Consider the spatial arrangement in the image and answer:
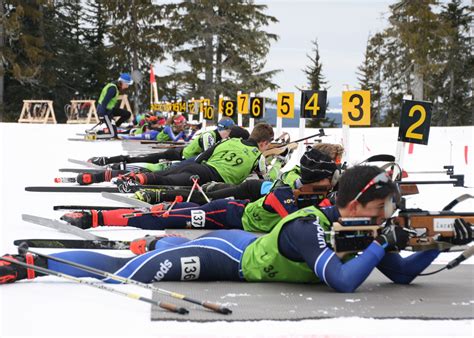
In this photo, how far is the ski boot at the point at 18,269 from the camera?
156 inches

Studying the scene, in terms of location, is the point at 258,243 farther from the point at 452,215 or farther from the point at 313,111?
the point at 313,111

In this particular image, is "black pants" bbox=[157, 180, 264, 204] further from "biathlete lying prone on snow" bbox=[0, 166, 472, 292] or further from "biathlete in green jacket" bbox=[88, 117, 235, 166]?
"biathlete lying prone on snow" bbox=[0, 166, 472, 292]

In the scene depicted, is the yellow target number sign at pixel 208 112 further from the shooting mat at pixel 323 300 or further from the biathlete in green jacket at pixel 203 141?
the shooting mat at pixel 323 300

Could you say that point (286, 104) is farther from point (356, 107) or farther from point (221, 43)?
point (221, 43)

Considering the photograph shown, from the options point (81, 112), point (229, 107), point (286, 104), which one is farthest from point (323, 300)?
point (81, 112)

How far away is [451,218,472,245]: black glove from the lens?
12.3 feet

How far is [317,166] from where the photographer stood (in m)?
5.13

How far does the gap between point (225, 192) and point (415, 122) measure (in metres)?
2.08

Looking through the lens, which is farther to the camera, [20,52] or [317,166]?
[20,52]

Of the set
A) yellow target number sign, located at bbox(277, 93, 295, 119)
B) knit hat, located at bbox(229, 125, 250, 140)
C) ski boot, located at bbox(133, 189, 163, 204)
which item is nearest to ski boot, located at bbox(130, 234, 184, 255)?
ski boot, located at bbox(133, 189, 163, 204)

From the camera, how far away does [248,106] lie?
13406 millimetres

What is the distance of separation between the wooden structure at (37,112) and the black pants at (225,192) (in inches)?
902

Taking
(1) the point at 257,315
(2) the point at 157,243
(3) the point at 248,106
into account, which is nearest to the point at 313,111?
(3) the point at 248,106

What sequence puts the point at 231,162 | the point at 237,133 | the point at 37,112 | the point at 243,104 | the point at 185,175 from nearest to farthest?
the point at 231,162 → the point at 185,175 → the point at 237,133 → the point at 243,104 → the point at 37,112
